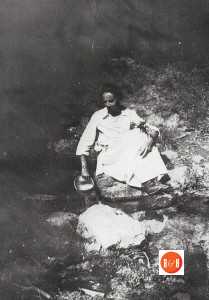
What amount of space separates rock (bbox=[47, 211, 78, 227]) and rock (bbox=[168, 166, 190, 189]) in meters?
0.87

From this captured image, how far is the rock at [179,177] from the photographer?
9.88 feet

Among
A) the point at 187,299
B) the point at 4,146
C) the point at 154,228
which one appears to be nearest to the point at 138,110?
the point at 154,228

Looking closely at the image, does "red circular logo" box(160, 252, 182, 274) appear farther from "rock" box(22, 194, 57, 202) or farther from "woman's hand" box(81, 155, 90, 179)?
"rock" box(22, 194, 57, 202)

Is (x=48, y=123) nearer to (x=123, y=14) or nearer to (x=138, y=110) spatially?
Answer: (x=138, y=110)

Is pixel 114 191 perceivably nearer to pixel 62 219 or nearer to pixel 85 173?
pixel 85 173

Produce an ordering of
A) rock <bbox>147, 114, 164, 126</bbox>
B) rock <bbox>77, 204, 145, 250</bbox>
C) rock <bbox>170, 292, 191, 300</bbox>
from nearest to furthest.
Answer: rock <bbox>170, 292, 191, 300</bbox>
rock <bbox>77, 204, 145, 250</bbox>
rock <bbox>147, 114, 164, 126</bbox>

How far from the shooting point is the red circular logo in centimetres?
287

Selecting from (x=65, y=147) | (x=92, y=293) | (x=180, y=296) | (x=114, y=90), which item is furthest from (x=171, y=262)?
(x=114, y=90)

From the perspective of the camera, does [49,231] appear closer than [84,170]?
Yes

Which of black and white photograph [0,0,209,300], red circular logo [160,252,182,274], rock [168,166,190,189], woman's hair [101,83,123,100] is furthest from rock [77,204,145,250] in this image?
woman's hair [101,83,123,100]

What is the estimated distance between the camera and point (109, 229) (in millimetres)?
2928

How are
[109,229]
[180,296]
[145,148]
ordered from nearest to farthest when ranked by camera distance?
[180,296]
[109,229]
[145,148]

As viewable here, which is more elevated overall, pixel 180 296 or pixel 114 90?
pixel 114 90

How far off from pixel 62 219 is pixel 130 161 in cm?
75
